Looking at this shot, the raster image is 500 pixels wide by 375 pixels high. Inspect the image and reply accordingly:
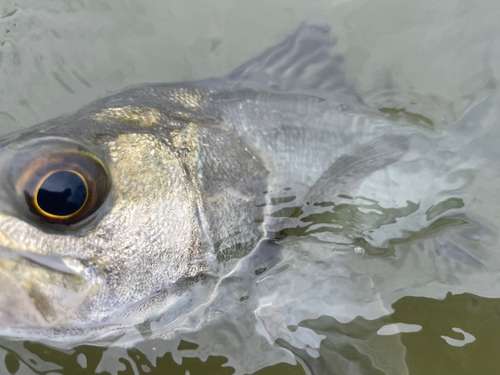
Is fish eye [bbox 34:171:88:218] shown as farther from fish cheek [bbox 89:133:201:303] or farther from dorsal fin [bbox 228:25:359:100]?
dorsal fin [bbox 228:25:359:100]

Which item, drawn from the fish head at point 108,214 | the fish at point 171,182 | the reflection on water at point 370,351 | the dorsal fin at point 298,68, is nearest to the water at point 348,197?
the reflection on water at point 370,351

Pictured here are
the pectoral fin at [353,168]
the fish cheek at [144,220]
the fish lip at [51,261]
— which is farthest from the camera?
the pectoral fin at [353,168]

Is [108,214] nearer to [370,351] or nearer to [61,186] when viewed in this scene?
[61,186]

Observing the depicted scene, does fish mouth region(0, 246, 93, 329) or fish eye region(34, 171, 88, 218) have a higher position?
fish eye region(34, 171, 88, 218)

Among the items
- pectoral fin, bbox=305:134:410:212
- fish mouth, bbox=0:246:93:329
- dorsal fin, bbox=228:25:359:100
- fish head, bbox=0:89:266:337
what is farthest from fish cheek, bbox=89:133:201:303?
dorsal fin, bbox=228:25:359:100

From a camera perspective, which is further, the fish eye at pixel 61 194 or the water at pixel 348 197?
the water at pixel 348 197

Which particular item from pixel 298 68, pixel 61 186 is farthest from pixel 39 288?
pixel 298 68

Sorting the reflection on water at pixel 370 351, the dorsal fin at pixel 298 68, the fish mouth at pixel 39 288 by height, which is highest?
the dorsal fin at pixel 298 68

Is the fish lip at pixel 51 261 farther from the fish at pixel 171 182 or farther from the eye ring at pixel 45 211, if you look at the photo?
the eye ring at pixel 45 211

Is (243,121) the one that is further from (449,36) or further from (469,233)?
(449,36)
